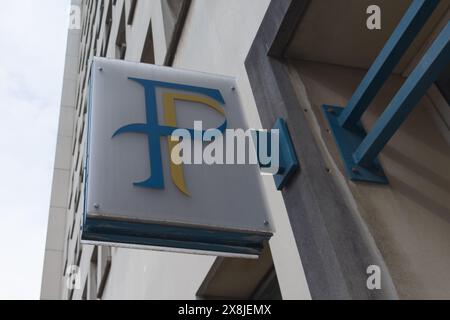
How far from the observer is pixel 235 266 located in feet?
13.1

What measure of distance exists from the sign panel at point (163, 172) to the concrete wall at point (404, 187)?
20.2 inches

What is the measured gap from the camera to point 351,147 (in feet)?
8.04

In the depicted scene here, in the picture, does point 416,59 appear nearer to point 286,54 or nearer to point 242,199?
point 286,54

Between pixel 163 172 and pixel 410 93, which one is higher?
pixel 163 172

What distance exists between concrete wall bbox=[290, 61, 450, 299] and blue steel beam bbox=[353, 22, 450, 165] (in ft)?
0.69

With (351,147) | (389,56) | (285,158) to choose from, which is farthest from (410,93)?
(285,158)

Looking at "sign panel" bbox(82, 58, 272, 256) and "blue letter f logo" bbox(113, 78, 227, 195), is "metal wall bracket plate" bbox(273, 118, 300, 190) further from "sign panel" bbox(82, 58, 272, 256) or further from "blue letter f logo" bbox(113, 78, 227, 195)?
"blue letter f logo" bbox(113, 78, 227, 195)

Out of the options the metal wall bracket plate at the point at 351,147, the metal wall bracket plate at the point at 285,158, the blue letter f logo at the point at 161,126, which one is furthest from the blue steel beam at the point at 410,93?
the blue letter f logo at the point at 161,126

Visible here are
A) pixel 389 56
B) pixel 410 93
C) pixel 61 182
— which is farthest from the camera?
pixel 61 182

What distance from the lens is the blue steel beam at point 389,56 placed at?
6.65 feet

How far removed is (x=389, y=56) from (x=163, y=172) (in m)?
1.26

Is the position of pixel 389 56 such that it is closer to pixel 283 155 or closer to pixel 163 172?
pixel 283 155

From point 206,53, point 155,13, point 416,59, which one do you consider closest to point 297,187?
point 416,59
